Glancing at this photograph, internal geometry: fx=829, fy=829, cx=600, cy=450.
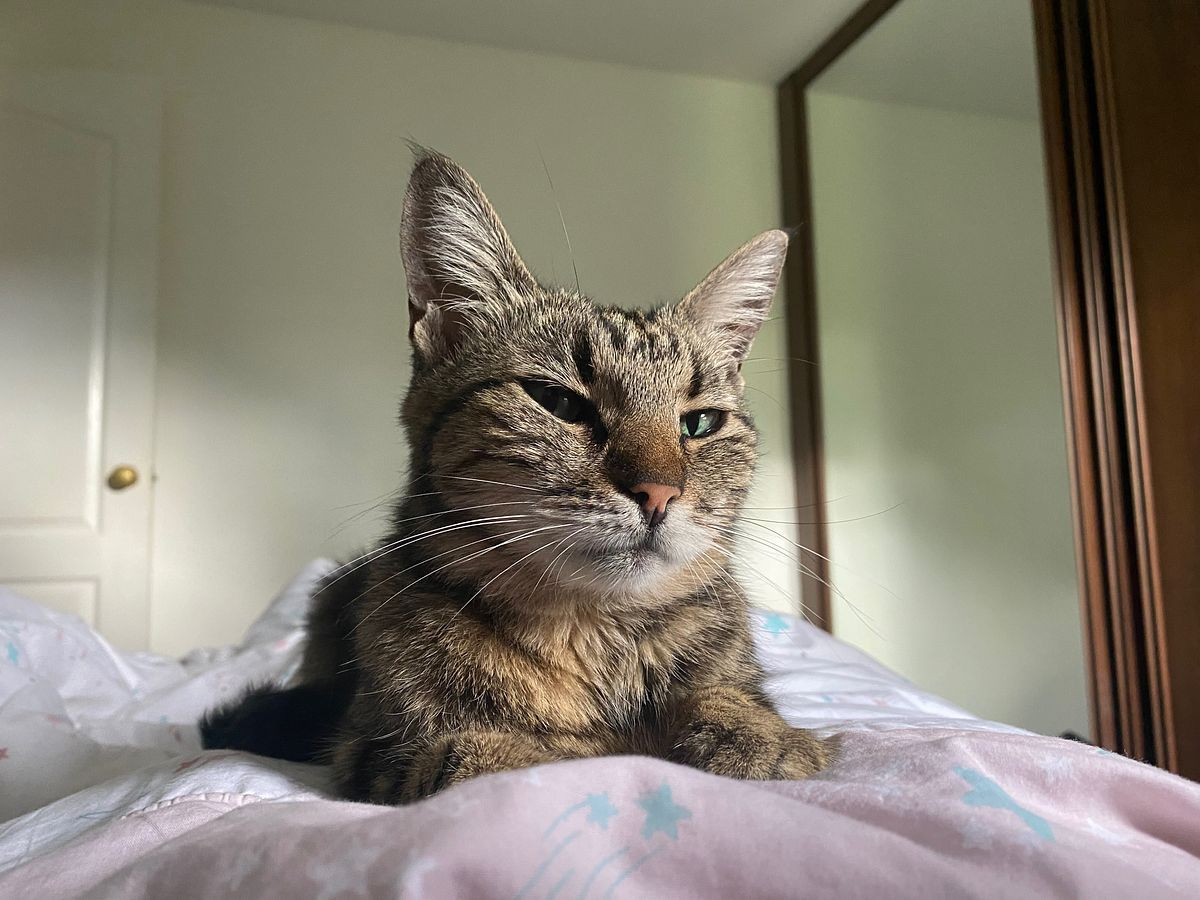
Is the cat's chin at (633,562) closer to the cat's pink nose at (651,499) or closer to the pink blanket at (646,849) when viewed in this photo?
the cat's pink nose at (651,499)

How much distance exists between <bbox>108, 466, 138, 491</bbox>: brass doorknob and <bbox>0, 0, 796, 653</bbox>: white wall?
0.35ft

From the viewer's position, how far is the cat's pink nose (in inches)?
30.5

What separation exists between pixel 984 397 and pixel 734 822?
7.16 ft

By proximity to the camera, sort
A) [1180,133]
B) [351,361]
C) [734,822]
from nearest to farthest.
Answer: [734,822] < [1180,133] < [351,361]

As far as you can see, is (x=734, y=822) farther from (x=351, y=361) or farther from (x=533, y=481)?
(x=351, y=361)

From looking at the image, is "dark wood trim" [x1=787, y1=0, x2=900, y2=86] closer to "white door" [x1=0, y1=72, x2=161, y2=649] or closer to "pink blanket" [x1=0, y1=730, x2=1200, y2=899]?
"white door" [x1=0, y1=72, x2=161, y2=649]

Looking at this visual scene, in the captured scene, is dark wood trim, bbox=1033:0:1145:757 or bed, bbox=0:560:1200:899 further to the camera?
dark wood trim, bbox=1033:0:1145:757

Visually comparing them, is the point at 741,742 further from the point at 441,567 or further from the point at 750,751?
the point at 441,567

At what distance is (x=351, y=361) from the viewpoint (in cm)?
291

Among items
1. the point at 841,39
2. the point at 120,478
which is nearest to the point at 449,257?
the point at 120,478

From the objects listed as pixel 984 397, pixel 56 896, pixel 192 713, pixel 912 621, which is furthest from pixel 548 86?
pixel 56 896

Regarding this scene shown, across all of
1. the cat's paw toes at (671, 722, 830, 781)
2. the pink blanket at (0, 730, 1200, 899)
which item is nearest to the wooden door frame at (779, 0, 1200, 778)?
the cat's paw toes at (671, 722, 830, 781)

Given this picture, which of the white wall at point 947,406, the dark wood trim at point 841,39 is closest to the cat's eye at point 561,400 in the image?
the white wall at point 947,406

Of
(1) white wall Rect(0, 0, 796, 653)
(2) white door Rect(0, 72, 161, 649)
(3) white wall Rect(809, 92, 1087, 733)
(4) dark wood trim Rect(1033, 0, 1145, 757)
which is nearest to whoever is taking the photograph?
(4) dark wood trim Rect(1033, 0, 1145, 757)
